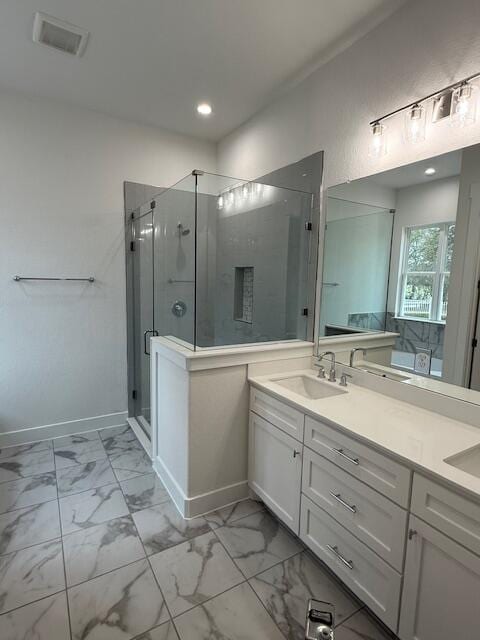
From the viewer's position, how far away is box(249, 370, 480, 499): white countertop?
1.16 metres

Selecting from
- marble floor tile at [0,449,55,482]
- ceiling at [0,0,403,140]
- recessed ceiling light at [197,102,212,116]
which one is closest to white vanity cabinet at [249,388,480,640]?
marble floor tile at [0,449,55,482]

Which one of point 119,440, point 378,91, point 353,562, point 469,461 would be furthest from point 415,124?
point 119,440

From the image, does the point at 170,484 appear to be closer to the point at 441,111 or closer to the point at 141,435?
the point at 141,435

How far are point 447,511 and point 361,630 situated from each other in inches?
30.2

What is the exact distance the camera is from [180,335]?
2.37 metres

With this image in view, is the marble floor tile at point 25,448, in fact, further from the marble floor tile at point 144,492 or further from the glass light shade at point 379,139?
the glass light shade at point 379,139

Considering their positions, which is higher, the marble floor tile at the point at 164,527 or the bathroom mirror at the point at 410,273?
the bathroom mirror at the point at 410,273

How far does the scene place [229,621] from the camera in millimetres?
1441

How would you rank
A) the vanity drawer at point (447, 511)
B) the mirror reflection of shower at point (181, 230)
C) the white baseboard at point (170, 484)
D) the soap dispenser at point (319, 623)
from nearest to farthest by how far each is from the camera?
the soap dispenser at point (319, 623) < the vanity drawer at point (447, 511) < the white baseboard at point (170, 484) < the mirror reflection of shower at point (181, 230)

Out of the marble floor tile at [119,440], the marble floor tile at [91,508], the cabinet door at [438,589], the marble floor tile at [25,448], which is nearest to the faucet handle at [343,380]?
the cabinet door at [438,589]

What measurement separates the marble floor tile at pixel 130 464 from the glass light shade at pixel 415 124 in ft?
8.95

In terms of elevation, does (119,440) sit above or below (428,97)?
below

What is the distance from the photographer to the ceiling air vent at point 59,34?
188cm

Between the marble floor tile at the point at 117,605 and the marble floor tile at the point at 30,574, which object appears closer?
the marble floor tile at the point at 117,605
